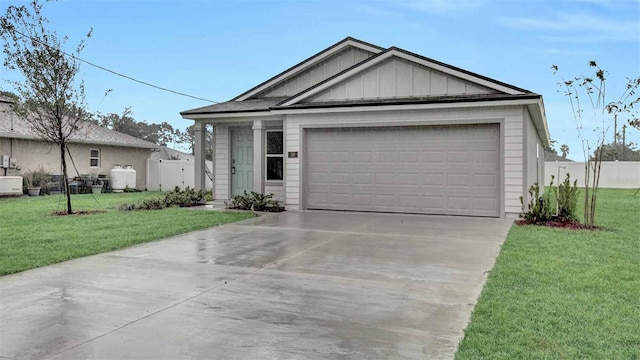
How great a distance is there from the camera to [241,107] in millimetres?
14547

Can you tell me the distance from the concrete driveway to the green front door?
24.1ft

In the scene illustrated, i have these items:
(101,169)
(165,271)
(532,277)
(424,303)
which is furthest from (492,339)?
(101,169)

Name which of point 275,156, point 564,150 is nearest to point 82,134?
point 275,156

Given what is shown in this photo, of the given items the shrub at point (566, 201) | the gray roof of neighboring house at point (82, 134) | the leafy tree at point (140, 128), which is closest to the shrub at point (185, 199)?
the gray roof of neighboring house at point (82, 134)

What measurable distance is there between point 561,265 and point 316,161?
7.92 m

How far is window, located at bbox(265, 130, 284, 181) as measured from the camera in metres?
14.2

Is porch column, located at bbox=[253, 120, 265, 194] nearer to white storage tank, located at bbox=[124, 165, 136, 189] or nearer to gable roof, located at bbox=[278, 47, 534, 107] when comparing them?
gable roof, located at bbox=[278, 47, 534, 107]

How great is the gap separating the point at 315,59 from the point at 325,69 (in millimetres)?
484

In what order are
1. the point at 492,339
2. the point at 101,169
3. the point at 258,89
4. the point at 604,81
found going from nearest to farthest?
the point at 492,339
the point at 604,81
the point at 258,89
the point at 101,169

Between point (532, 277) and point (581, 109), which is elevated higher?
point (581, 109)

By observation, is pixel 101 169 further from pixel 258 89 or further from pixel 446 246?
pixel 446 246

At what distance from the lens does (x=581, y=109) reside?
32.8 feet

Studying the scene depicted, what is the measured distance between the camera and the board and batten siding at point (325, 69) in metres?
15.6

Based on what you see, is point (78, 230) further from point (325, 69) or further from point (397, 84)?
point (325, 69)
